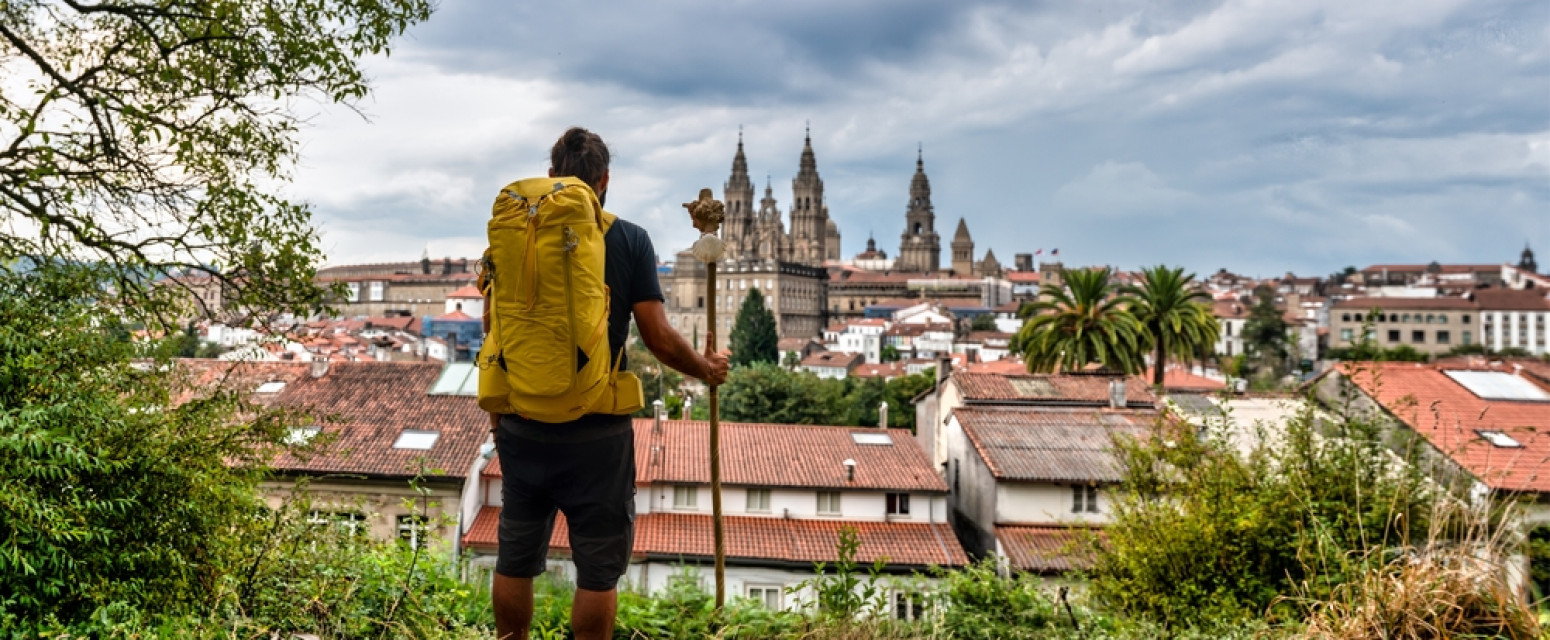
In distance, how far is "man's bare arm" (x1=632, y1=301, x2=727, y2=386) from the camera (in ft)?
11.8

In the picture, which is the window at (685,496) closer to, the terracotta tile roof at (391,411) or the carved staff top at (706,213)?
the terracotta tile roof at (391,411)

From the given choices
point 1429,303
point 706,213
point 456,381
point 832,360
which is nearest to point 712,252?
point 706,213

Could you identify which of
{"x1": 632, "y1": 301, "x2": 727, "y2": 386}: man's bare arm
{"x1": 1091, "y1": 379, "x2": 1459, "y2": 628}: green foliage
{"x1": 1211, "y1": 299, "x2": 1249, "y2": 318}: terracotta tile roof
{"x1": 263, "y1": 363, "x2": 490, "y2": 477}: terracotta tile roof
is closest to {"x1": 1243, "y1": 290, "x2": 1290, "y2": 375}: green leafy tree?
{"x1": 1211, "y1": 299, "x2": 1249, "y2": 318}: terracotta tile roof

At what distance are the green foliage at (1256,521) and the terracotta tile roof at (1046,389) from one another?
59.1 feet

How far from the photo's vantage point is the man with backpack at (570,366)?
334 cm

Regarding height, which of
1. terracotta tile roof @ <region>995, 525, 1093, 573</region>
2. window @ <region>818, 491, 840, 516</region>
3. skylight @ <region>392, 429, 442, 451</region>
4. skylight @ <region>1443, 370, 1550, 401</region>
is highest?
skylight @ <region>1443, 370, 1550, 401</region>

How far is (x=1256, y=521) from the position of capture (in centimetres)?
793

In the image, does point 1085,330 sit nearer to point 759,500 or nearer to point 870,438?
point 870,438

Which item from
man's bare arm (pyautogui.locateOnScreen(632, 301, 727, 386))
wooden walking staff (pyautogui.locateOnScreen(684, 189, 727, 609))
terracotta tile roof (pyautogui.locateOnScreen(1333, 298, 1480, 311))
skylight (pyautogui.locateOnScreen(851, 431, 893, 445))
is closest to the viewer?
man's bare arm (pyautogui.locateOnScreen(632, 301, 727, 386))

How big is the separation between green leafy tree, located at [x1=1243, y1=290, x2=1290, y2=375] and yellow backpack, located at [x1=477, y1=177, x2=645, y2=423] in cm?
10512

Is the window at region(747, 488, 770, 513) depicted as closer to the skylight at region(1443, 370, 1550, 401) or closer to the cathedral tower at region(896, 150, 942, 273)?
the skylight at region(1443, 370, 1550, 401)

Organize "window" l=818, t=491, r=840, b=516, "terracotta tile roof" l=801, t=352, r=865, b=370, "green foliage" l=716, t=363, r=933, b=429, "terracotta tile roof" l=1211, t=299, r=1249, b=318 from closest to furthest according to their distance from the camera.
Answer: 1. "window" l=818, t=491, r=840, b=516
2. "green foliage" l=716, t=363, r=933, b=429
3. "terracotta tile roof" l=801, t=352, r=865, b=370
4. "terracotta tile roof" l=1211, t=299, r=1249, b=318

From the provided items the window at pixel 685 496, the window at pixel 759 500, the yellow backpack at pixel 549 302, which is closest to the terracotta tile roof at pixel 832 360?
the window at pixel 759 500

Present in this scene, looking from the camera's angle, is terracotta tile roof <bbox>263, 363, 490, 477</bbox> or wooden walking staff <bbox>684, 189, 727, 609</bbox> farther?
terracotta tile roof <bbox>263, 363, 490, 477</bbox>
